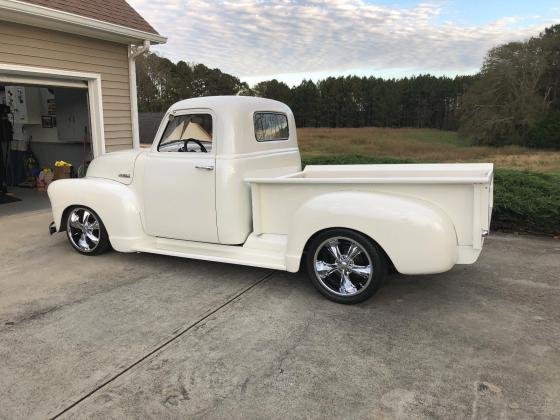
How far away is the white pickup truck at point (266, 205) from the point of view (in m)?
3.64

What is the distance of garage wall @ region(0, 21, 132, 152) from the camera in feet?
22.9

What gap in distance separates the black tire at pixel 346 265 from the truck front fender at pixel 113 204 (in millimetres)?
2061

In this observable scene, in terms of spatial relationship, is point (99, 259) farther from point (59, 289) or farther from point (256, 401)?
point (256, 401)

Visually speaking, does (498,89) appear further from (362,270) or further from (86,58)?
(362,270)

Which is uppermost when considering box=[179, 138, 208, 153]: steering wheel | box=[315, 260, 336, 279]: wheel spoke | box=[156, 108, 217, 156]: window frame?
box=[156, 108, 217, 156]: window frame

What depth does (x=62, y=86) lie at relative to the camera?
8062mm

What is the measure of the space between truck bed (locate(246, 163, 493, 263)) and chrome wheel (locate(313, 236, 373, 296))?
46 centimetres

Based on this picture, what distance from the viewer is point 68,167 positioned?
10.2 meters

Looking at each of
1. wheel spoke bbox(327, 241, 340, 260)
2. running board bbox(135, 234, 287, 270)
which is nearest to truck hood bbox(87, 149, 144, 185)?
running board bbox(135, 234, 287, 270)

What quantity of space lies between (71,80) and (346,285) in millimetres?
6548

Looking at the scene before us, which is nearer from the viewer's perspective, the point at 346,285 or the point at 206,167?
the point at 346,285

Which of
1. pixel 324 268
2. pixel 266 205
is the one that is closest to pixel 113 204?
pixel 266 205

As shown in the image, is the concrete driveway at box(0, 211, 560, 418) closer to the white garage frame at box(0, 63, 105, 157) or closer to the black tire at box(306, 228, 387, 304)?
the black tire at box(306, 228, 387, 304)

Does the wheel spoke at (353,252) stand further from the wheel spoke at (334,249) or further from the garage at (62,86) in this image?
the garage at (62,86)
